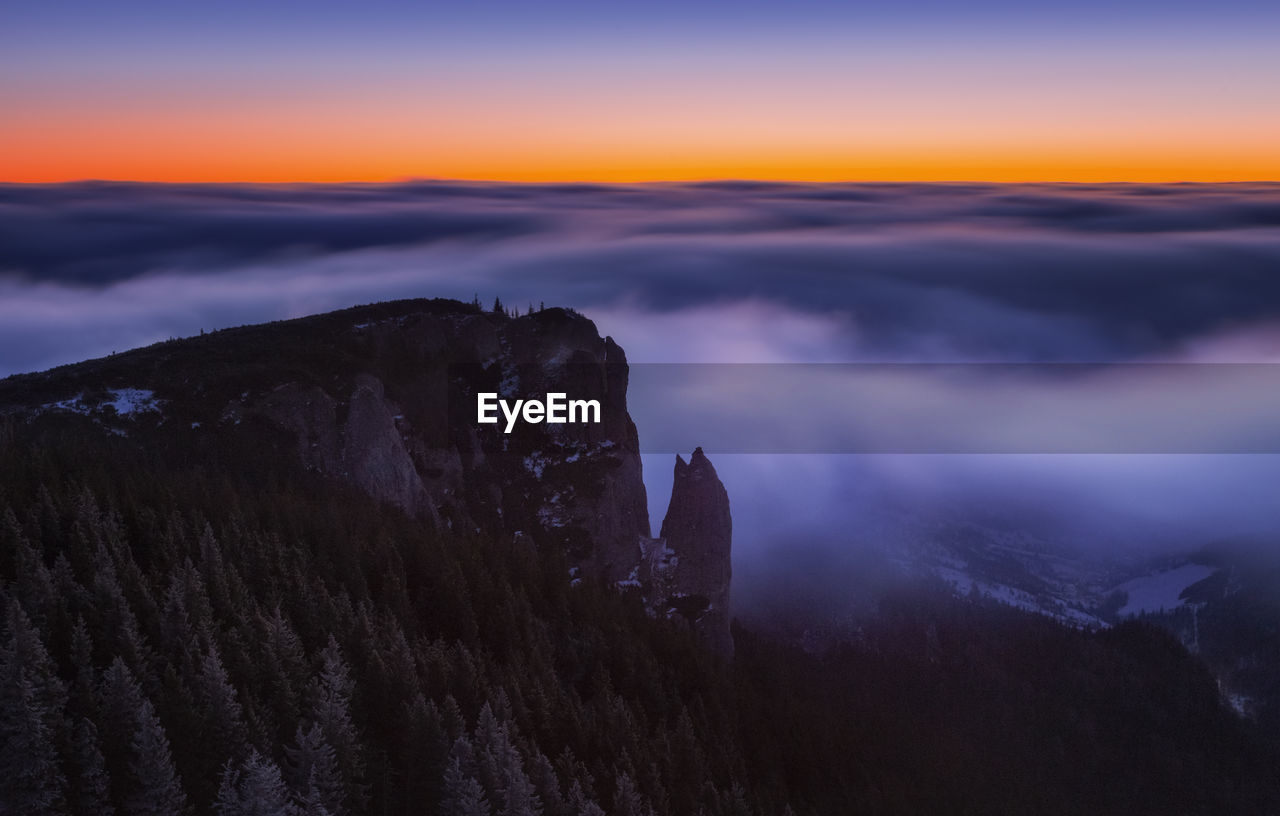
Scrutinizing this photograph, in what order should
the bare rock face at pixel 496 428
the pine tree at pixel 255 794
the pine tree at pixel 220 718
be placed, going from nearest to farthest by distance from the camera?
the pine tree at pixel 255 794 → the pine tree at pixel 220 718 → the bare rock face at pixel 496 428

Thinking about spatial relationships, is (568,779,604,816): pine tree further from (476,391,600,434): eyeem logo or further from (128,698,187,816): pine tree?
(476,391,600,434): eyeem logo

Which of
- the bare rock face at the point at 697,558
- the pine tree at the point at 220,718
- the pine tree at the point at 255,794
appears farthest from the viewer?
the bare rock face at the point at 697,558

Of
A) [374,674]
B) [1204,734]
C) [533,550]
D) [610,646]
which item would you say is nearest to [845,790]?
[610,646]

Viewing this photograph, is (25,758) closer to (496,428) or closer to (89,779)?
(89,779)

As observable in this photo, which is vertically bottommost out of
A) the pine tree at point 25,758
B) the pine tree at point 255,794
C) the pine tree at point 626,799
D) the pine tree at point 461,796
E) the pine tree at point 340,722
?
the pine tree at point 626,799

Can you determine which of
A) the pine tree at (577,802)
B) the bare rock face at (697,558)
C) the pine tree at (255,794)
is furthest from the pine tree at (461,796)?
the bare rock face at (697,558)

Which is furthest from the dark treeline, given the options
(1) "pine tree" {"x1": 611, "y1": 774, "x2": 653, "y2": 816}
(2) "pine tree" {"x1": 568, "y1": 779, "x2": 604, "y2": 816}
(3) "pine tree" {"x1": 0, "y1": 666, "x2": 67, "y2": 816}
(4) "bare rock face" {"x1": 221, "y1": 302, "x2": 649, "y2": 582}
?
(4) "bare rock face" {"x1": 221, "y1": 302, "x2": 649, "y2": 582}

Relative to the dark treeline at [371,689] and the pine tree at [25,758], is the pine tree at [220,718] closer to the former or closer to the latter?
the dark treeline at [371,689]
